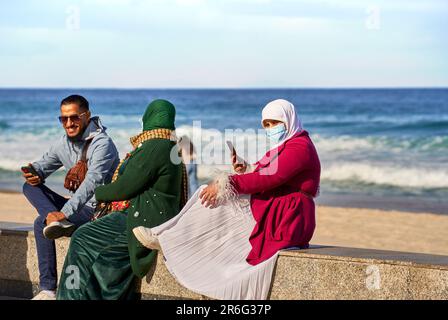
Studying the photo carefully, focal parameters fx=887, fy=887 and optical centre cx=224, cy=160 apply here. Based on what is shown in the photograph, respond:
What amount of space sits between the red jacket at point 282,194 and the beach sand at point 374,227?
6281 mm

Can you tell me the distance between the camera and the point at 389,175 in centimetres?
2088

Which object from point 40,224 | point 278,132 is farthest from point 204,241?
point 40,224

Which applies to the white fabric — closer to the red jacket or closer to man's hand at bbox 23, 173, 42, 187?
the red jacket

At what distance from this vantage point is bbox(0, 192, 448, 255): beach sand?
38.7ft

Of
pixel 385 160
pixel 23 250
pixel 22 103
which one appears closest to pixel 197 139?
pixel 385 160

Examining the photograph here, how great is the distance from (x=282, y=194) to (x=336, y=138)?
27316mm

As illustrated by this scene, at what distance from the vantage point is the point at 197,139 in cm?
2511

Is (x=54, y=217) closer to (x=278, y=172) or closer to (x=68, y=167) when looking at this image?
(x=68, y=167)

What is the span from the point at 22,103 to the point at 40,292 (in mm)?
52510

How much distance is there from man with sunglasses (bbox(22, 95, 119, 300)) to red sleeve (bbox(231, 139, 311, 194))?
41.1 inches

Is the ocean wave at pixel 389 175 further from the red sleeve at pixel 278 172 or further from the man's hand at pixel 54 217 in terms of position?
the man's hand at pixel 54 217

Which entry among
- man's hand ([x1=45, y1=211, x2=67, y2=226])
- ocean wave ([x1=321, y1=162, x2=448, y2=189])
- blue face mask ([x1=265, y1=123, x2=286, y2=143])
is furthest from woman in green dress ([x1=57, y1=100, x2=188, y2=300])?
ocean wave ([x1=321, y1=162, x2=448, y2=189])

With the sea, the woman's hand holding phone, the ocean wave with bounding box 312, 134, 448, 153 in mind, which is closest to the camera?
the woman's hand holding phone
